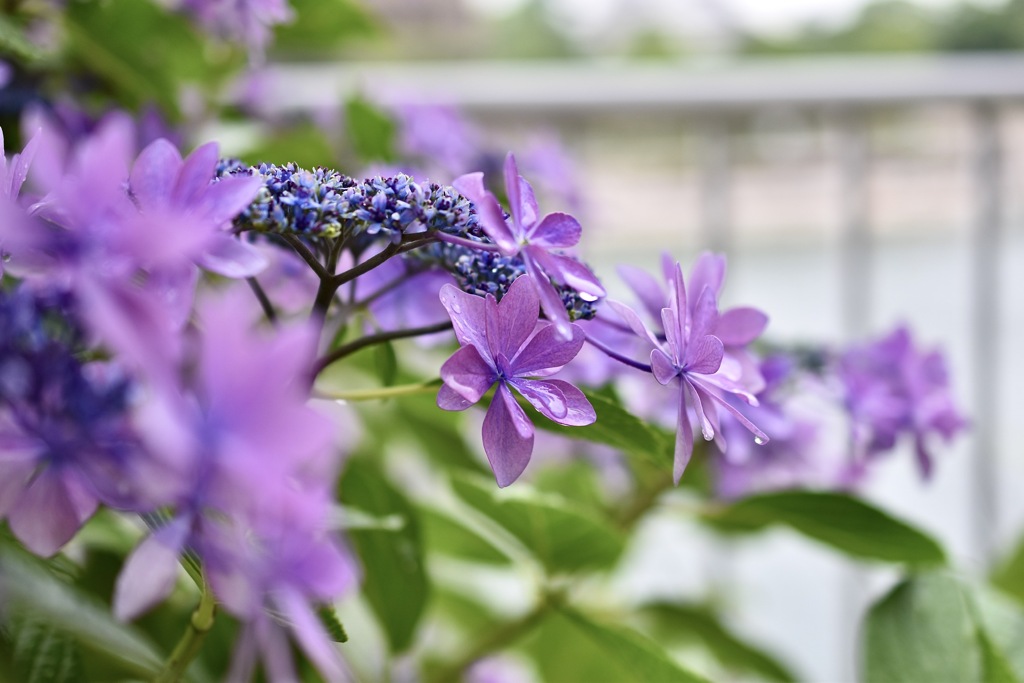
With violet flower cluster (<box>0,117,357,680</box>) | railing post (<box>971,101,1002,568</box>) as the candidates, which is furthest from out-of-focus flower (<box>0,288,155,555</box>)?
railing post (<box>971,101,1002,568</box>)

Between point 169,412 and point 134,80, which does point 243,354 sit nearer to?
point 169,412

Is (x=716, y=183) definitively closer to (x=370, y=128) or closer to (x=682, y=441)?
(x=370, y=128)

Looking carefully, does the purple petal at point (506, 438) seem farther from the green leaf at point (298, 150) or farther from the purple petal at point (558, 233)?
the green leaf at point (298, 150)

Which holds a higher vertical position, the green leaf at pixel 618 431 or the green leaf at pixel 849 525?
the green leaf at pixel 618 431

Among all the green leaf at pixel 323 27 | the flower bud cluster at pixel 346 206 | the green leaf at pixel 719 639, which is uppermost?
the green leaf at pixel 323 27

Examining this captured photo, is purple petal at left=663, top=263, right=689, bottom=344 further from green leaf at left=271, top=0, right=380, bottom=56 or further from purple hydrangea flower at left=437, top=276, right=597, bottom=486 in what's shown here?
green leaf at left=271, top=0, right=380, bottom=56

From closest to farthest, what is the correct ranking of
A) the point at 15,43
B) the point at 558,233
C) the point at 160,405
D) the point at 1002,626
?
the point at 160,405, the point at 558,233, the point at 15,43, the point at 1002,626

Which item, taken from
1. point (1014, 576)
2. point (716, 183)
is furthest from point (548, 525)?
point (716, 183)

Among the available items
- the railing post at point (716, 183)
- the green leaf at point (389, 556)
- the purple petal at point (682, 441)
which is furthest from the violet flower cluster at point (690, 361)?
the railing post at point (716, 183)

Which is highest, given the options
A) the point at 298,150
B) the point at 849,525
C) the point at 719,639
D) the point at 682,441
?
the point at 298,150
